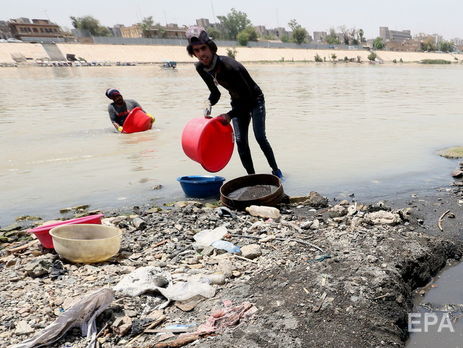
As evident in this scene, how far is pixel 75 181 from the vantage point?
19.2 ft

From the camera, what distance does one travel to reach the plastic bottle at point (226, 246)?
3.24 meters

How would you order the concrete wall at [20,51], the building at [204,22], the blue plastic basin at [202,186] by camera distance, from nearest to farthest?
the blue plastic basin at [202,186] → the concrete wall at [20,51] → the building at [204,22]

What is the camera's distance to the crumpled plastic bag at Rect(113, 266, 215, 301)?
8.58ft

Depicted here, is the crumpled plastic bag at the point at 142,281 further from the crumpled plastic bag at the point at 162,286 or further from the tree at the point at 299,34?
the tree at the point at 299,34

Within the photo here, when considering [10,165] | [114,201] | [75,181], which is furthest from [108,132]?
[114,201]

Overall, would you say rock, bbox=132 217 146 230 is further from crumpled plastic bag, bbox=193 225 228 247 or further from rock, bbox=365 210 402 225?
rock, bbox=365 210 402 225

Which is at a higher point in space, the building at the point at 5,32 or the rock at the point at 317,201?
the building at the point at 5,32

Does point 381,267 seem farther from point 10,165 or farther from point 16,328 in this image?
point 10,165

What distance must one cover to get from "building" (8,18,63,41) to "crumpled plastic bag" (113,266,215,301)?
3330 inches

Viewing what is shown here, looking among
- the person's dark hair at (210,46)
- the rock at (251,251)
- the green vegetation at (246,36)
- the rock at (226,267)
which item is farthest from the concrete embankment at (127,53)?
the rock at (226,267)

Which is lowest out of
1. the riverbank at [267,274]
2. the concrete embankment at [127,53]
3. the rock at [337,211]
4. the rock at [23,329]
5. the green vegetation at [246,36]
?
the rock at [337,211]

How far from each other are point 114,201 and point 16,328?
2.73m

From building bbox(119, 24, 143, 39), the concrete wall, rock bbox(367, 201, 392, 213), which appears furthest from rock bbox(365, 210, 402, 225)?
building bbox(119, 24, 143, 39)

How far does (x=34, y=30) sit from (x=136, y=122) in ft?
272
